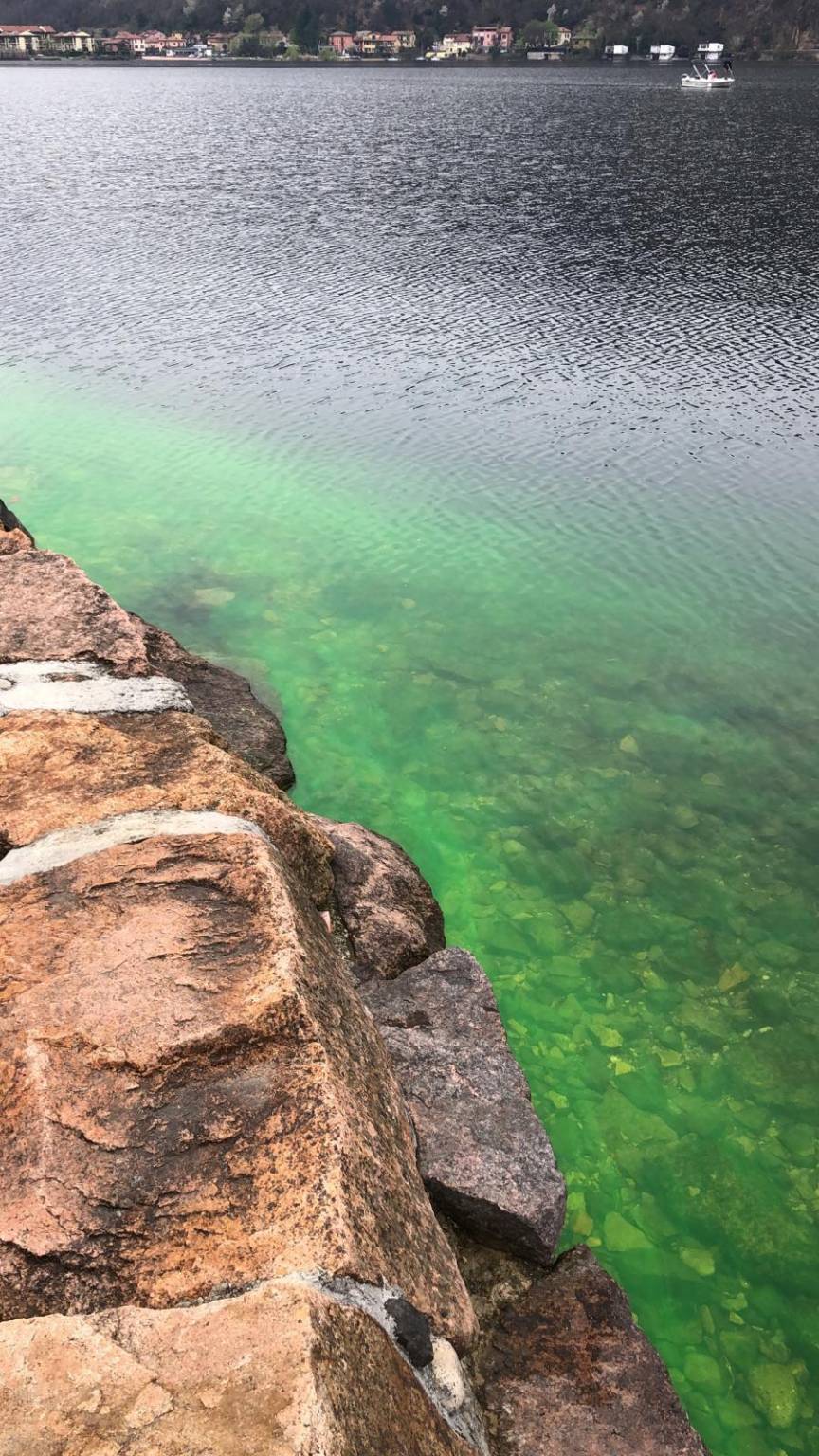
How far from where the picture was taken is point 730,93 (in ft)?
505

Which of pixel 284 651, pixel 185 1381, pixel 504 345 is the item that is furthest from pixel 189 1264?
pixel 504 345

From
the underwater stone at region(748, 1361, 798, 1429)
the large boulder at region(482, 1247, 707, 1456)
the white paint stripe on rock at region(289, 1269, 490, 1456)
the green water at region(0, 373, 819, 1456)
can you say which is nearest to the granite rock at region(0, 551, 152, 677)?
the green water at region(0, 373, 819, 1456)

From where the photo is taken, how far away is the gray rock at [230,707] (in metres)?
18.2

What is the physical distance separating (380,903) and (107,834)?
16.2 feet

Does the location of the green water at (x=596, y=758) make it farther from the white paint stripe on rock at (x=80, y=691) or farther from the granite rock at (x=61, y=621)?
the white paint stripe on rock at (x=80, y=691)

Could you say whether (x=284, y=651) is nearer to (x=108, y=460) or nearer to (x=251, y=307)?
(x=108, y=460)

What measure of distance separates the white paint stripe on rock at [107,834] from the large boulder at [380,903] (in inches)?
131

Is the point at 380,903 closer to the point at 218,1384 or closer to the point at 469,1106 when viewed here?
the point at 469,1106

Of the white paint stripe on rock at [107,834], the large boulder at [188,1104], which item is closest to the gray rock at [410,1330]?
the large boulder at [188,1104]

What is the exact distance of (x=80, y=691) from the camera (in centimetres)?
1306

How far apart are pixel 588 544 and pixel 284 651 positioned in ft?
33.7

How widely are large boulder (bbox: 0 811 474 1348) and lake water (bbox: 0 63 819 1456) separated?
201 inches

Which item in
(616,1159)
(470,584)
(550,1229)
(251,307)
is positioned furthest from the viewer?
(251,307)

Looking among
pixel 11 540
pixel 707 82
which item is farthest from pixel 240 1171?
pixel 707 82
